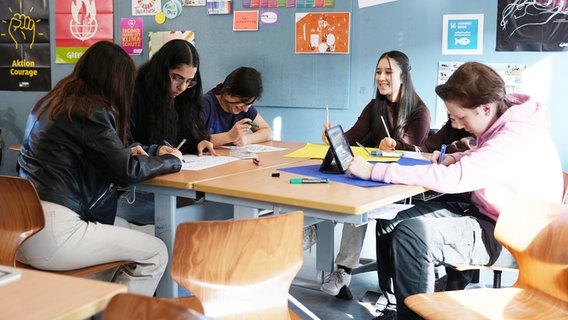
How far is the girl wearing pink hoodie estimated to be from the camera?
7.47 ft

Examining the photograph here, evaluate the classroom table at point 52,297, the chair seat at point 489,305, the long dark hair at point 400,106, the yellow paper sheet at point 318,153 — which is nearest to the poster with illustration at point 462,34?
the long dark hair at point 400,106

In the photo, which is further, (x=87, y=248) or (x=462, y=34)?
(x=462, y=34)

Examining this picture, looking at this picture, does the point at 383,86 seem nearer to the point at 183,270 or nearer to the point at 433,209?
the point at 433,209

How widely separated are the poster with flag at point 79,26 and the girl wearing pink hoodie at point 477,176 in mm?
4004

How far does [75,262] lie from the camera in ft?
7.04

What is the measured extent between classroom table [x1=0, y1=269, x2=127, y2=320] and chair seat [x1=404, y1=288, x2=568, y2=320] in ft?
3.41

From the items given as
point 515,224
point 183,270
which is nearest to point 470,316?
point 515,224

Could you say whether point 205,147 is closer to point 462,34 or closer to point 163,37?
point 462,34

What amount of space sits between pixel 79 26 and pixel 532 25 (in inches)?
155

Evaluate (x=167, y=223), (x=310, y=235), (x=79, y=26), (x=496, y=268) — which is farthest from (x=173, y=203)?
(x=79, y=26)

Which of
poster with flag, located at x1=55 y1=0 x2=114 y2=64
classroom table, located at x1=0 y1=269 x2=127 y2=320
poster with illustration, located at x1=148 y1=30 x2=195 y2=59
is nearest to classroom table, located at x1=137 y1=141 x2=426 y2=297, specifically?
classroom table, located at x1=0 y1=269 x2=127 y2=320

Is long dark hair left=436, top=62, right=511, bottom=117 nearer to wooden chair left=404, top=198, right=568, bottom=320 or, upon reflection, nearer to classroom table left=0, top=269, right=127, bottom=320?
wooden chair left=404, top=198, right=568, bottom=320

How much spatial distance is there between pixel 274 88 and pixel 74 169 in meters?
3.01

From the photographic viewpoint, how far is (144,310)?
98 cm
